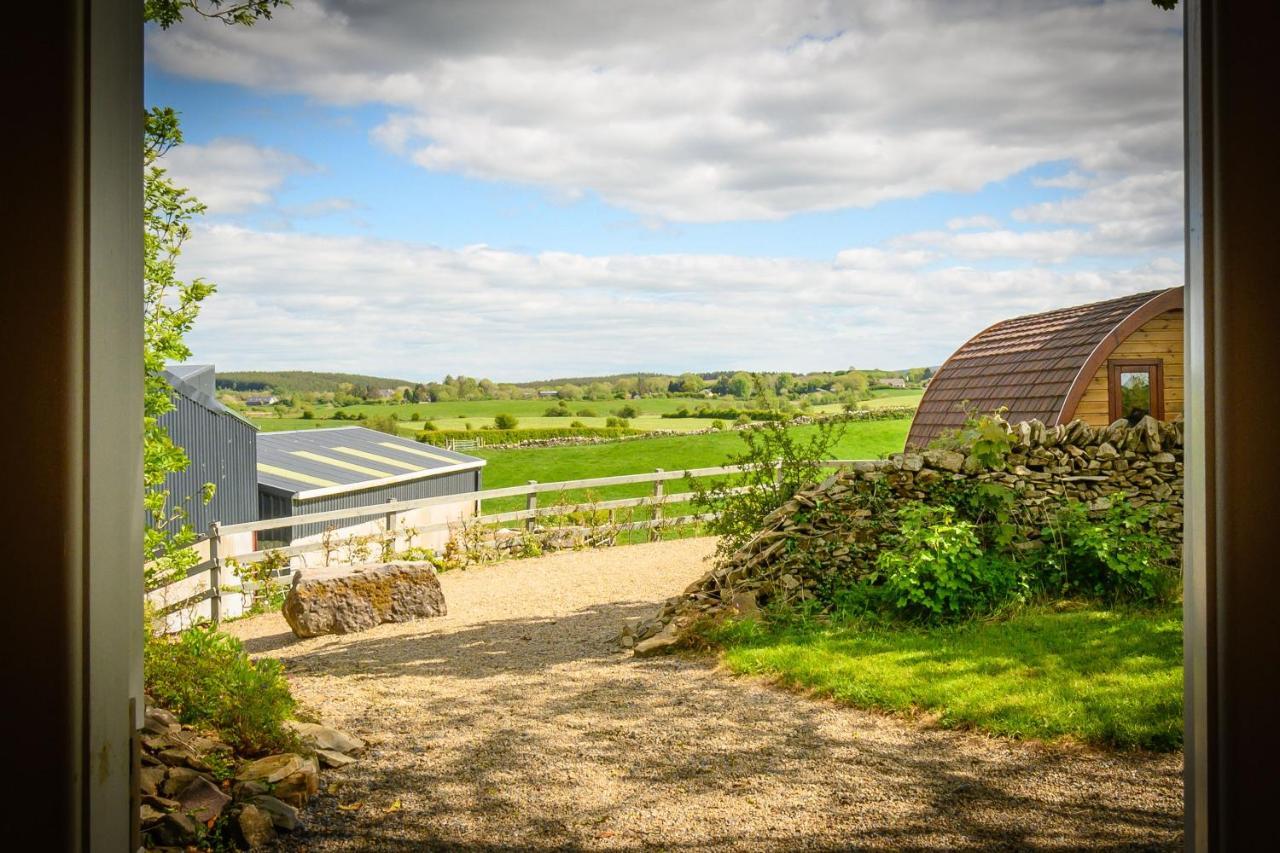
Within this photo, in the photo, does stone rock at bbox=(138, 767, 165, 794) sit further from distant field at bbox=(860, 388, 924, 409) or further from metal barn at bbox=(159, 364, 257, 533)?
distant field at bbox=(860, 388, 924, 409)

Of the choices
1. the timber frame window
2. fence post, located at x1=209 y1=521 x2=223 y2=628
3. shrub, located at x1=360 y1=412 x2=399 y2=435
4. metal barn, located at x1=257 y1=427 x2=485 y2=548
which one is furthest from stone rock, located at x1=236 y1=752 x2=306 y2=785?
shrub, located at x1=360 y1=412 x2=399 y2=435

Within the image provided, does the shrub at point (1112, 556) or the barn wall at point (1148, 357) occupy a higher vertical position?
the barn wall at point (1148, 357)

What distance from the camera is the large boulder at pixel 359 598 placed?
7.09m

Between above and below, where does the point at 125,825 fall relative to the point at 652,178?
below

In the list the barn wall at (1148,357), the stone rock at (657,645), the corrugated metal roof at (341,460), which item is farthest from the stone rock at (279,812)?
the corrugated metal roof at (341,460)

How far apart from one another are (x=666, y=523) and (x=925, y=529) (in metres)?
6.21

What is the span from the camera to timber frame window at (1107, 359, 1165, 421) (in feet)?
31.0

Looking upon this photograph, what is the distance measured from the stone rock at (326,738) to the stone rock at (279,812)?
2.35ft

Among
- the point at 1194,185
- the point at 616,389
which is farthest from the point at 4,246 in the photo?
the point at 616,389

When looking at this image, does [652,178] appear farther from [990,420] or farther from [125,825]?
[125,825]

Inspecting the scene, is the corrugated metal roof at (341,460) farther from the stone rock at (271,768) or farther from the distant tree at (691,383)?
the stone rock at (271,768)

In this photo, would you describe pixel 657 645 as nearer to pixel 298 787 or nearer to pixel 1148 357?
pixel 298 787

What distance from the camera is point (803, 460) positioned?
7.42 m

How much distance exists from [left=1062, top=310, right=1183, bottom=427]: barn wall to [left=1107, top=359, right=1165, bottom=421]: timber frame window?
6 cm
